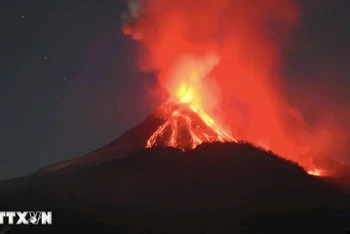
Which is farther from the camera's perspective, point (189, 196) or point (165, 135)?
point (165, 135)

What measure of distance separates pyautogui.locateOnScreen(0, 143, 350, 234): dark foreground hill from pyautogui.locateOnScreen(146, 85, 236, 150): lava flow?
6.15 m

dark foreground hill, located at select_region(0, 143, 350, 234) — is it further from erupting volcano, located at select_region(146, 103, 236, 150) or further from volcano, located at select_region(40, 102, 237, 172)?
erupting volcano, located at select_region(146, 103, 236, 150)

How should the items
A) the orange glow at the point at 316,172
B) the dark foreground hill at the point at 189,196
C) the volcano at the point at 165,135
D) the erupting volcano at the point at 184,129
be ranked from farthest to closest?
the erupting volcano at the point at 184,129
the volcano at the point at 165,135
the orange glow at the point at 316,172
the dark foreground hill at the point at 189,196

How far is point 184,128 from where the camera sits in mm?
103375

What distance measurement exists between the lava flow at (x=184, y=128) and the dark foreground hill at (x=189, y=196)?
20.2 feet

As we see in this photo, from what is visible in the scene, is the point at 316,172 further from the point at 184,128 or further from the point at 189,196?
the point at 189,196

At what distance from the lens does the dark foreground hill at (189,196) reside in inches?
2309

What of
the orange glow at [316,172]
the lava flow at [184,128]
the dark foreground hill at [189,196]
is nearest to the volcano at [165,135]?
the lava flow at [184,128]

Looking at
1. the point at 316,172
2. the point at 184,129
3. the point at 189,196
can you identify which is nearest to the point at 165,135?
the point at 184,129

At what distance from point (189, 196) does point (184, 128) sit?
102 feet

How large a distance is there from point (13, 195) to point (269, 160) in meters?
42.4

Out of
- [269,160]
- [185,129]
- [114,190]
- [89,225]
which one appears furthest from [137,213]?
[185,129]

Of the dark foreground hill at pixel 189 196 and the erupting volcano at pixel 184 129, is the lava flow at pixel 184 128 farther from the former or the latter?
the dark foreground hill at pixel 189 196

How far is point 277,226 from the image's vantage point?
59562 millimetres
